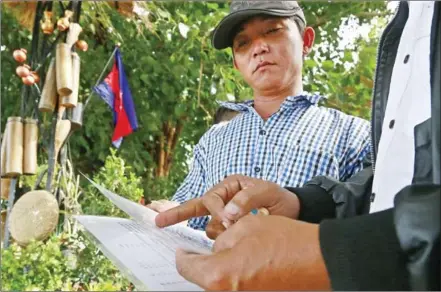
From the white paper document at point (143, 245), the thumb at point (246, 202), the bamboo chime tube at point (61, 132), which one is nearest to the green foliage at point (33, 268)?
the bamboo chime tube at point (61, 132)

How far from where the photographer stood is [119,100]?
341 centimetres

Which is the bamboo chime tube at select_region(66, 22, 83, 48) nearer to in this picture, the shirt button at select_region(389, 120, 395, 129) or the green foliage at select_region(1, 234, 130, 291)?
the green foliage at select_region(1, 234, 130, 291)

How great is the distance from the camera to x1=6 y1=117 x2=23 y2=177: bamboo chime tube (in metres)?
2.51

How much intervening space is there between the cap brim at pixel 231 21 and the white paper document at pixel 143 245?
27.5 inches

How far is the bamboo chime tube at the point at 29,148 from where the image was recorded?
2.55 meters

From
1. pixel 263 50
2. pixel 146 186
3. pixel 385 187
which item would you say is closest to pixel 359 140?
pixel 263 50

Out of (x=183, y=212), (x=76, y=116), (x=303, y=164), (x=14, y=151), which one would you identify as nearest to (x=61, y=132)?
(x=76, y=116)

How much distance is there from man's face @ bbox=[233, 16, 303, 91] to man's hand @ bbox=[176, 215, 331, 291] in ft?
3.17

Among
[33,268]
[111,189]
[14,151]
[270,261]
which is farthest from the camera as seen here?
[111,189]

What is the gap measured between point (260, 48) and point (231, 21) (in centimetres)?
9

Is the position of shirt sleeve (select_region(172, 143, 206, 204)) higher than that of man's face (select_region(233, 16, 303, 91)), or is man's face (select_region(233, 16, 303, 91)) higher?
man's face (select_region(233, 16, 303, 91))

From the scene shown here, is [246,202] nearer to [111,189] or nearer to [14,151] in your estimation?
[14,151]

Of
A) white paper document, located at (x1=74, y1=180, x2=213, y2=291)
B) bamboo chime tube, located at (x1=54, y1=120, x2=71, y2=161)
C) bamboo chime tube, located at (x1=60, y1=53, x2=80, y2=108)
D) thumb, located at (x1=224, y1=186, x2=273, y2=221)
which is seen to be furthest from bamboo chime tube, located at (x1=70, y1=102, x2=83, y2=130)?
thumb, located at (x1=224, y1=186, x2=273, y2=221)

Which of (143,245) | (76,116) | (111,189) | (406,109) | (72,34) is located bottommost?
(111,189)
